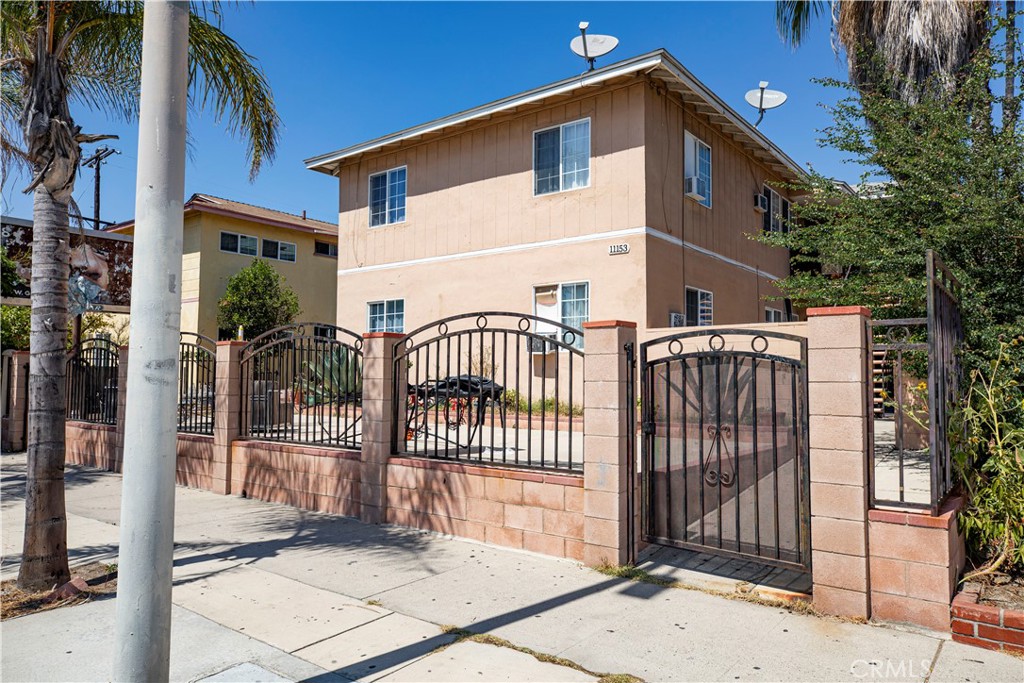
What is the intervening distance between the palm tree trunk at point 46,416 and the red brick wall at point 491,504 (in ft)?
9.44

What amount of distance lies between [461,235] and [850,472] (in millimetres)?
12029

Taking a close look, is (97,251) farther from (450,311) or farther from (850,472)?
(850,472)

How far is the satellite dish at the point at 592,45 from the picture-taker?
526 inches

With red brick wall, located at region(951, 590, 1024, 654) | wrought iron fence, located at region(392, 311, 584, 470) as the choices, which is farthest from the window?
red brick wall, located at region(951, 590, 1024, 654)

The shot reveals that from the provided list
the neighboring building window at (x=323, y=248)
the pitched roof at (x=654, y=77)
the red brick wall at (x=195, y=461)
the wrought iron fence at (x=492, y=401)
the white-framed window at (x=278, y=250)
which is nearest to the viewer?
the wrought iron fence at (x=492, y=401)

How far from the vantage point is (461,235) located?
1532 cm

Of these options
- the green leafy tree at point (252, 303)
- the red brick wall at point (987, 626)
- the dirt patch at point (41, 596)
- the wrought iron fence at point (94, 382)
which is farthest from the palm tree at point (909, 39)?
the green leafy tree at point (252, 303)

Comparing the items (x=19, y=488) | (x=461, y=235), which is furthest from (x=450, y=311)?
(x=19, y=488)

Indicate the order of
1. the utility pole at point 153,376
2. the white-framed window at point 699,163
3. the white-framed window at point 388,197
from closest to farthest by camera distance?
1. the utility pole at point 153,376
2. the white-framed window at point 699,163
3. the white-framed window at point 388,197

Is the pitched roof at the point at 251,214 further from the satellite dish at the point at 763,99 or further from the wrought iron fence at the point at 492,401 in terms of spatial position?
the satellite dish at the point at 763,99

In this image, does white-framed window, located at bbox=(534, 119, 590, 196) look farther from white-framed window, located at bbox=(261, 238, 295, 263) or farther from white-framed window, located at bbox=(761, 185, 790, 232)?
white-framed window, located at bbox=(261, 238, 295, 263)

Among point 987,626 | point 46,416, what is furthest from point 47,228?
point 987,626

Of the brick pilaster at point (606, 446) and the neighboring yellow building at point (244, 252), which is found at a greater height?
the neighboring yellow building at point (244, 252)

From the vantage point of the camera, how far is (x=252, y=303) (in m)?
21.8
